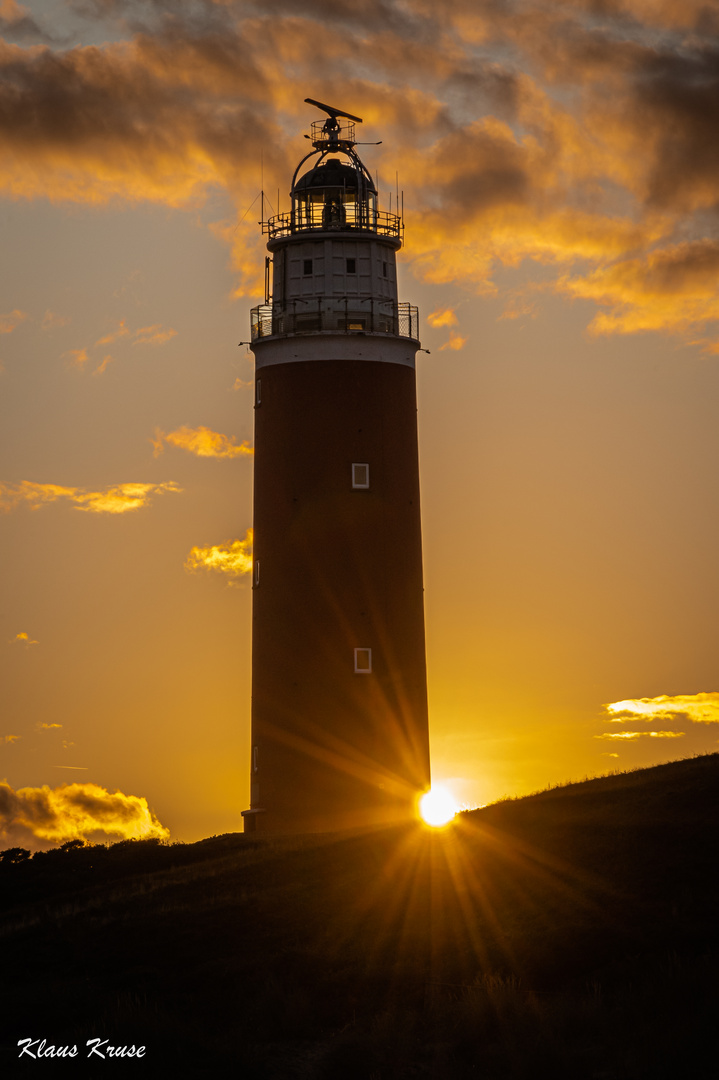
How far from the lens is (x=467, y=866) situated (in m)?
25.7

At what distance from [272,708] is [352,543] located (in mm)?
5274

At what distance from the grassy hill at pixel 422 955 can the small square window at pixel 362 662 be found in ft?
33.4

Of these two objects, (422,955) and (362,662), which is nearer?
(422,955)

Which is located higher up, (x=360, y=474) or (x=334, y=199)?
(x=334, y=199)

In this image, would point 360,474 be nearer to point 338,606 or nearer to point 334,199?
point 338,606

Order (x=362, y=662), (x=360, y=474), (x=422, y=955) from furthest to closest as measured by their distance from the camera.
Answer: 1. (x=360, y=474)
2. (x=362, y=662)
3. (x=422, y=955)

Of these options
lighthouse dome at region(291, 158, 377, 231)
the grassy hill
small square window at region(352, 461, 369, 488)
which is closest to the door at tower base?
small square window at region(352, 461, 369, 488)

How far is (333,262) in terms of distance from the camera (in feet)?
141

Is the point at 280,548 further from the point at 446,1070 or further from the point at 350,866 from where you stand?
the point at 446,1070

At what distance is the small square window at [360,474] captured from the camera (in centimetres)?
4091

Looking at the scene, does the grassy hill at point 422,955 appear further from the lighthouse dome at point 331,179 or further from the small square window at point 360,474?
the lighthouse dome at point 331,179

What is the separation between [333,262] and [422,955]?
25.9 m

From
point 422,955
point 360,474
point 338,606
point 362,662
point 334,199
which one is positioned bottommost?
point 422,955

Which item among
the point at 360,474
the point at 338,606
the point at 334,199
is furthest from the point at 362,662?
the point at 334,199
